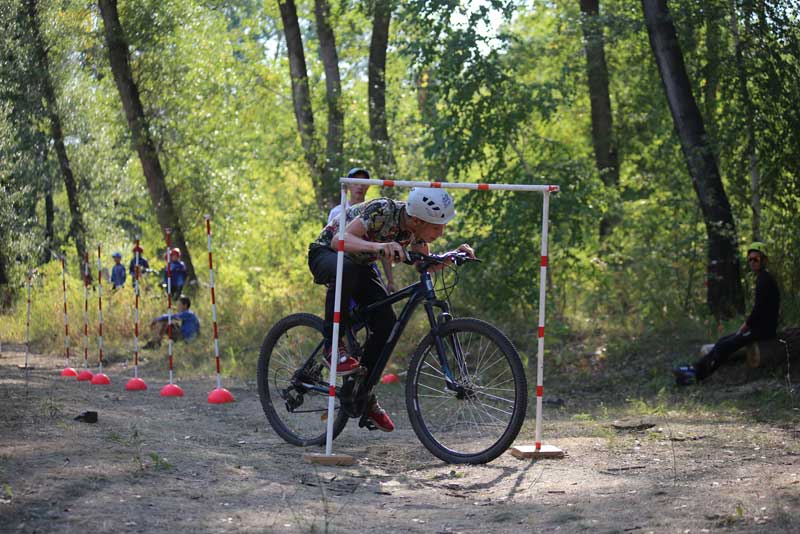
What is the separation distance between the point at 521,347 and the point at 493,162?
9.30 ft

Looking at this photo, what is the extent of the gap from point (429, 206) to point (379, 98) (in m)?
13.4

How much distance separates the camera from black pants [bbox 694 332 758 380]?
442 inches

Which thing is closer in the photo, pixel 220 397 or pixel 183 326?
pixel 220 397

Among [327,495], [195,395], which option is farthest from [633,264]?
[327,495]

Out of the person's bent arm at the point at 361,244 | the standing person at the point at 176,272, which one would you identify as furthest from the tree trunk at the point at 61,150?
the person's bent arm at the point at 361,244

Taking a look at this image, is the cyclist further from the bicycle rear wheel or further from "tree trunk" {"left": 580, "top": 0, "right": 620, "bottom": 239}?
"tree trunk" {"left": 580, "top": 0, "right": 620, "bottom": 239}

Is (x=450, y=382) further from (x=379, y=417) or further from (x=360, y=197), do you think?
(x=360, y=197)

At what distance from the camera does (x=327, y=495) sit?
19.5ft

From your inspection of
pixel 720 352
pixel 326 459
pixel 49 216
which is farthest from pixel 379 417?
pixel 49 216

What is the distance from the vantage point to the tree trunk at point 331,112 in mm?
18766

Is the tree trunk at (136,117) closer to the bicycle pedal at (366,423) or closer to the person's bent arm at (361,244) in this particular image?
the bicycle pedal at (366,423)

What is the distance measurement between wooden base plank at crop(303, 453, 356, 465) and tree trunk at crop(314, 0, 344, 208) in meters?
11.4

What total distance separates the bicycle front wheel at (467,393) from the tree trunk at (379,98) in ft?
33.4

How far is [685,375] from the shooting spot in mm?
11688
